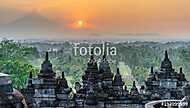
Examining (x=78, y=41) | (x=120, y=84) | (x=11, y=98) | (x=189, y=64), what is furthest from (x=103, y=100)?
(x=189, y=64)

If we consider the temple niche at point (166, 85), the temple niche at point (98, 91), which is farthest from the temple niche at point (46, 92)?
the temple niche at point (166, 85)

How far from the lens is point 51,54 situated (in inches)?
1729

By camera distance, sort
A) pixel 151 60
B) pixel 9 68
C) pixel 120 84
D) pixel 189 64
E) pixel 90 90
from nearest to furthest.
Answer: pixel 90 90
pixel 120 84
pixel 9 68
pixel 189 64
pixel 151 60

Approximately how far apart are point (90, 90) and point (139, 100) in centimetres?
213

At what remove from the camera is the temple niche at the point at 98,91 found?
15.9 metres

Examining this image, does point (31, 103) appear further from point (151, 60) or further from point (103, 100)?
point (151, 60)

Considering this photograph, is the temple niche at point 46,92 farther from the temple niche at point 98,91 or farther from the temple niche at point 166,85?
the temple niche at point 166,85

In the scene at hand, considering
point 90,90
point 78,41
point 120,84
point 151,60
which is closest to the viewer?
point 90,90

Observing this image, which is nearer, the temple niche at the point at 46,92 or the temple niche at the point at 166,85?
the temple niche at the point at 46,92

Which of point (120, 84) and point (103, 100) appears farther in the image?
point (120, 84)

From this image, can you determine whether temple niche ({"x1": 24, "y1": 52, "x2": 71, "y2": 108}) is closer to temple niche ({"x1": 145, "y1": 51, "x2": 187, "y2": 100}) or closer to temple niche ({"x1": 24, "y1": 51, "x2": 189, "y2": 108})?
temple niche ({"x1": 24, "y1": 51, "x2": 189, "y2": 108})

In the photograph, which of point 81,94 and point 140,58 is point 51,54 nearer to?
point 140,58

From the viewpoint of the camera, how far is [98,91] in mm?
16438

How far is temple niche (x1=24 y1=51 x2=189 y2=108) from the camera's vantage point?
52.1 feet
